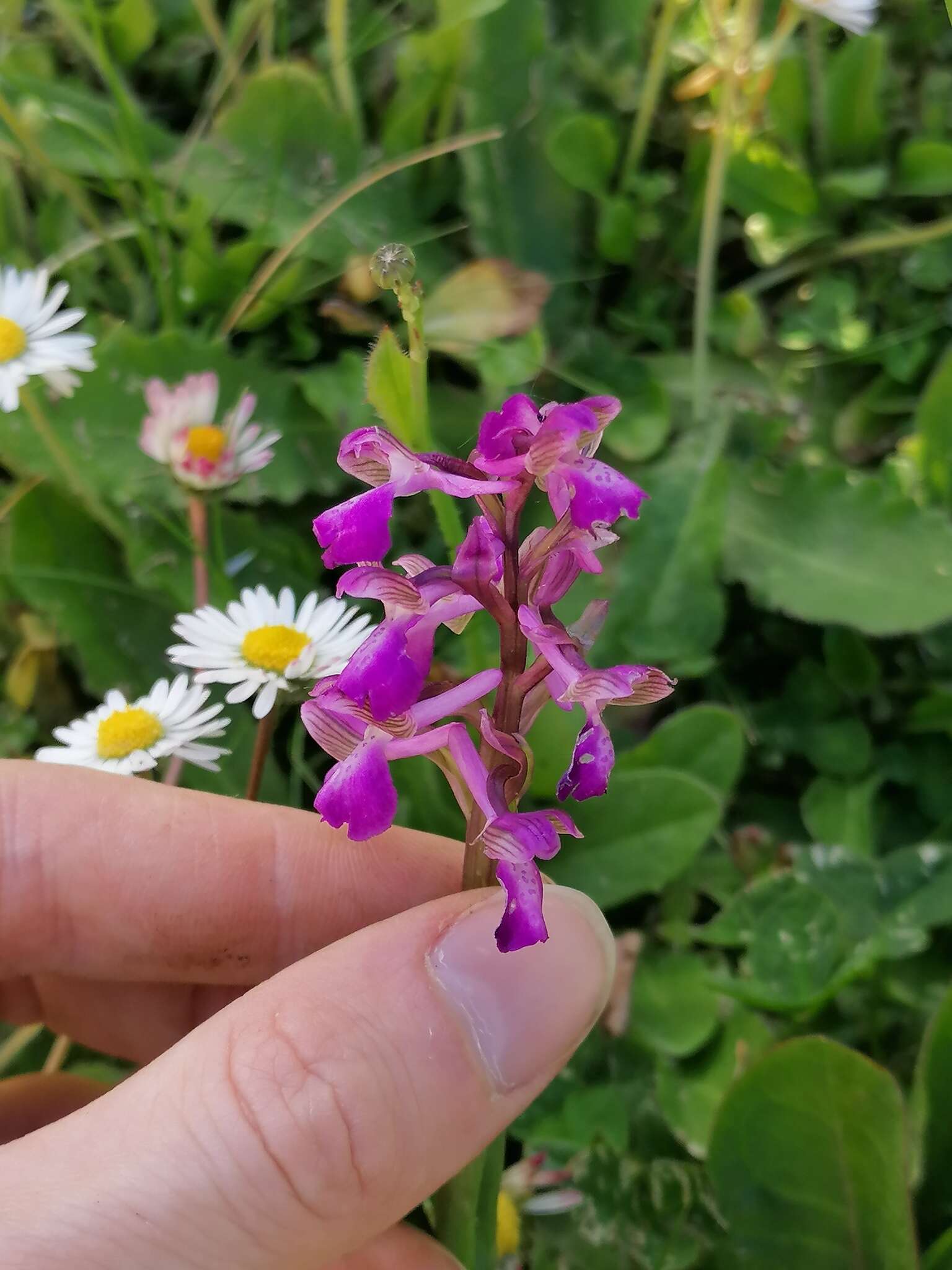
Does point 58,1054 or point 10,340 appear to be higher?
point 10,340

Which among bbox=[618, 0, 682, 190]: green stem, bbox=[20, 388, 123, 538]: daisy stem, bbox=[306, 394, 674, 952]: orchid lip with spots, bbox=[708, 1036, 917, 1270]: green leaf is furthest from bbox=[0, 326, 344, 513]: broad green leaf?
bbox=[708, 1036, 917, 1270]: green leaf

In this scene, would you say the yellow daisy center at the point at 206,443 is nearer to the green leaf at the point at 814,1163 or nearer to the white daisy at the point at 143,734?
the white daisy at the point at 143,734

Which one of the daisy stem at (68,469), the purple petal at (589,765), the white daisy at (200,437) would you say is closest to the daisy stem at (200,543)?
the white daisy at (200,437)

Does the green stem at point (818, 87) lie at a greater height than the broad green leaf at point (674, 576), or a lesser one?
greater

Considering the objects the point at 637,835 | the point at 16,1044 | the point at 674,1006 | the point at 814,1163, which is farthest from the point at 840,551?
the point at 16,1044

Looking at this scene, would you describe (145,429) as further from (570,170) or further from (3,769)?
(570,170)

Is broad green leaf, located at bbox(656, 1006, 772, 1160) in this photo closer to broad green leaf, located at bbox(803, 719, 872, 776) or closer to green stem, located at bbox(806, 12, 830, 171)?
broad green leaf, located at bbox(803, 719, 872, 776)

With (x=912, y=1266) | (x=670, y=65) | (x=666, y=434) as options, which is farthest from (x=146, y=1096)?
(x=670, y=65)

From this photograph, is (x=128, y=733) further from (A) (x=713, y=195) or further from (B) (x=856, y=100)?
(B) (x=856, y=100)

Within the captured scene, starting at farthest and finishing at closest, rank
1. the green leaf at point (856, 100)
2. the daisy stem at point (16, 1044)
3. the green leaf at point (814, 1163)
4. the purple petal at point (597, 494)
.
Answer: the green leaf at point (856, 100), the daisy stem at point (16, 1044), the green leaf at point (814, 1163), the purple petal at point (597, 494)
